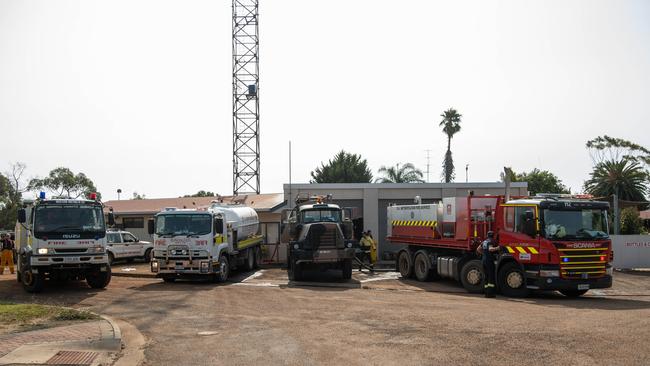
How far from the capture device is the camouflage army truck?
2211 centimetres

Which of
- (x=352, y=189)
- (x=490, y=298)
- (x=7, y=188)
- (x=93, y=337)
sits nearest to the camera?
(x=93, y=337)

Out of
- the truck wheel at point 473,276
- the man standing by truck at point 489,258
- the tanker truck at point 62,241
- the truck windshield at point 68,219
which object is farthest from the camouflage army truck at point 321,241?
the truck windshield at point 68,219

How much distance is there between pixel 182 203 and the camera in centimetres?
4031

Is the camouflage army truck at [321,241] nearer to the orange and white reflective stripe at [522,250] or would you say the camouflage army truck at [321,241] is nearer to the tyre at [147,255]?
the orange and white reflective stripe at [522,250]

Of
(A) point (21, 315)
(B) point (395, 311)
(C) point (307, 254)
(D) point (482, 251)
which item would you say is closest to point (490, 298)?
(D) point (482, 251)

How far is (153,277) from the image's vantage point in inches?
963

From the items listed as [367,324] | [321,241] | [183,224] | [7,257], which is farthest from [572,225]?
[7,257]

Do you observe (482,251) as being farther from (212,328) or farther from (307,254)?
(212,328)

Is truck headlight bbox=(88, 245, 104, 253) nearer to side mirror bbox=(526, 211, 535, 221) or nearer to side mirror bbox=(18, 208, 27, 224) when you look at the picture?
side mirror bbox=(18, 208, 27, 224)

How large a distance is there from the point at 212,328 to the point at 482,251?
9.79 meters

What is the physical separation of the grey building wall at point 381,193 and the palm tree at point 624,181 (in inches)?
835

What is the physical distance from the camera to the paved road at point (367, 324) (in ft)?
30.5

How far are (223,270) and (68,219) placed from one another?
18.4ft

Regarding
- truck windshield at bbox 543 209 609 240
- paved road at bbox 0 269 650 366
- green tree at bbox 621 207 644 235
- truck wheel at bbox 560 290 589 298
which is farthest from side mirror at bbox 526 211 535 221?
green tree at bbox 621 207 644 235
